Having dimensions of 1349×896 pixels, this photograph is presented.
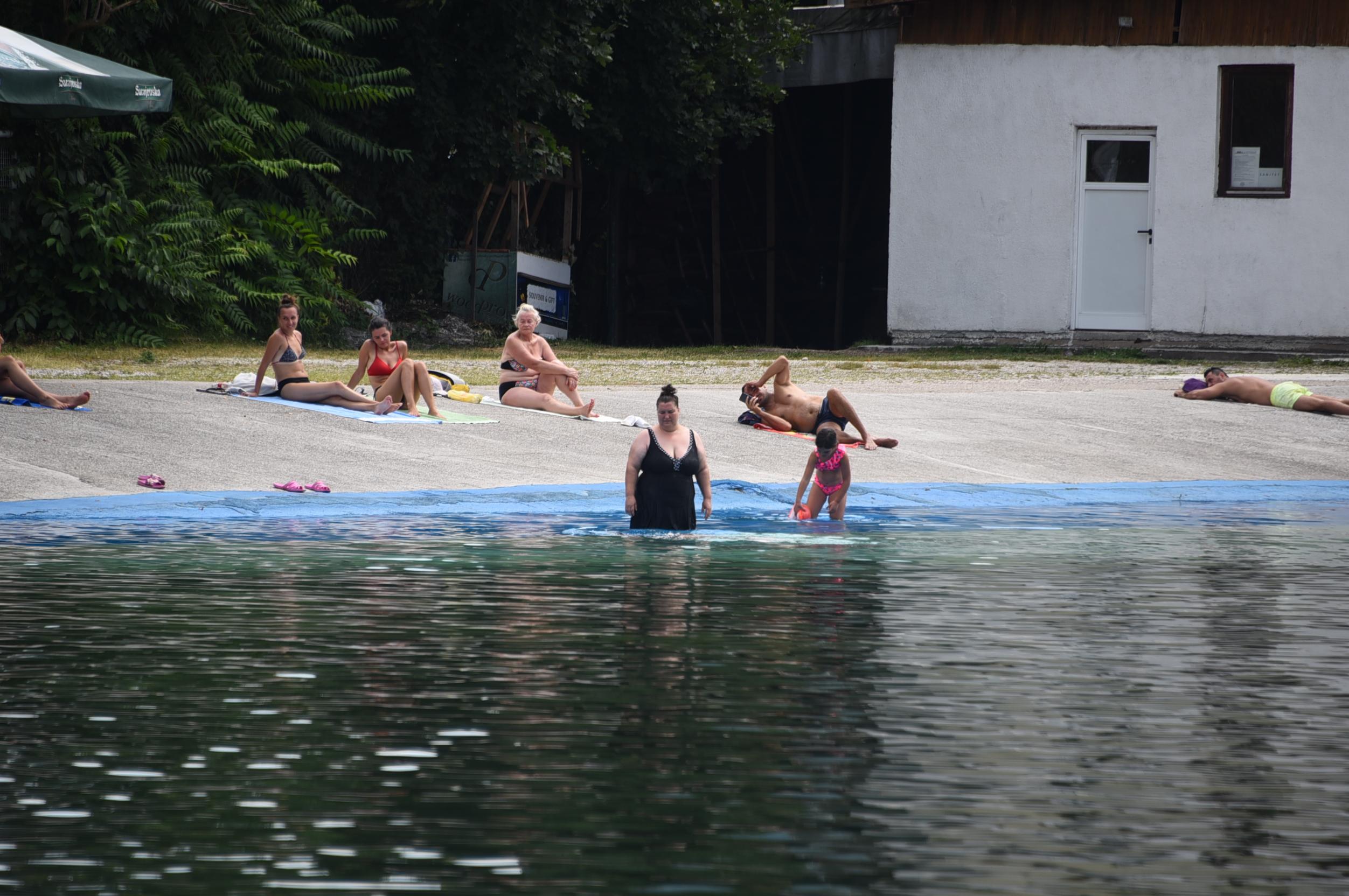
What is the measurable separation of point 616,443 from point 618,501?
2.21 metres

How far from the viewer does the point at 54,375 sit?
1784cm

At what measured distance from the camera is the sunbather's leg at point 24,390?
15.0 meters

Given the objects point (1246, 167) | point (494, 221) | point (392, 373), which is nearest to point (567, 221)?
point (494, 221)

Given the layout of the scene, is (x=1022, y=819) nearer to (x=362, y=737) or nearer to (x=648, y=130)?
(x=362, y=737)

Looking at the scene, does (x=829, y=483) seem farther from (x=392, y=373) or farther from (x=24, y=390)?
(x=24, y=390)

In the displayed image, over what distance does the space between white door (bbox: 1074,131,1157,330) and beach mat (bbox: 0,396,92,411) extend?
14222mm

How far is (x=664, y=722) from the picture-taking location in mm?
6508

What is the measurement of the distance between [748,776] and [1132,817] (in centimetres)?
125

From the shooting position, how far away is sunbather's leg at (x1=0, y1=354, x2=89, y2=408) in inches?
589

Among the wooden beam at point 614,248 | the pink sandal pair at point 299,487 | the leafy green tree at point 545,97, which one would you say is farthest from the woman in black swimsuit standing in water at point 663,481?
the wooden beam at point 614,248

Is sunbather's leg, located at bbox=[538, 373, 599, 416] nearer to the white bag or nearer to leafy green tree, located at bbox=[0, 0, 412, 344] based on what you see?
the white bag

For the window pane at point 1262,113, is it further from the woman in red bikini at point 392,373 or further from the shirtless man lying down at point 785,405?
the woman in red bikini at point 392,373

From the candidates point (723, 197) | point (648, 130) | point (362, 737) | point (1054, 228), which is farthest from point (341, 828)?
point (723, 197)

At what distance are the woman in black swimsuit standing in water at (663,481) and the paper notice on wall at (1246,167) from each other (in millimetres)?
14207
